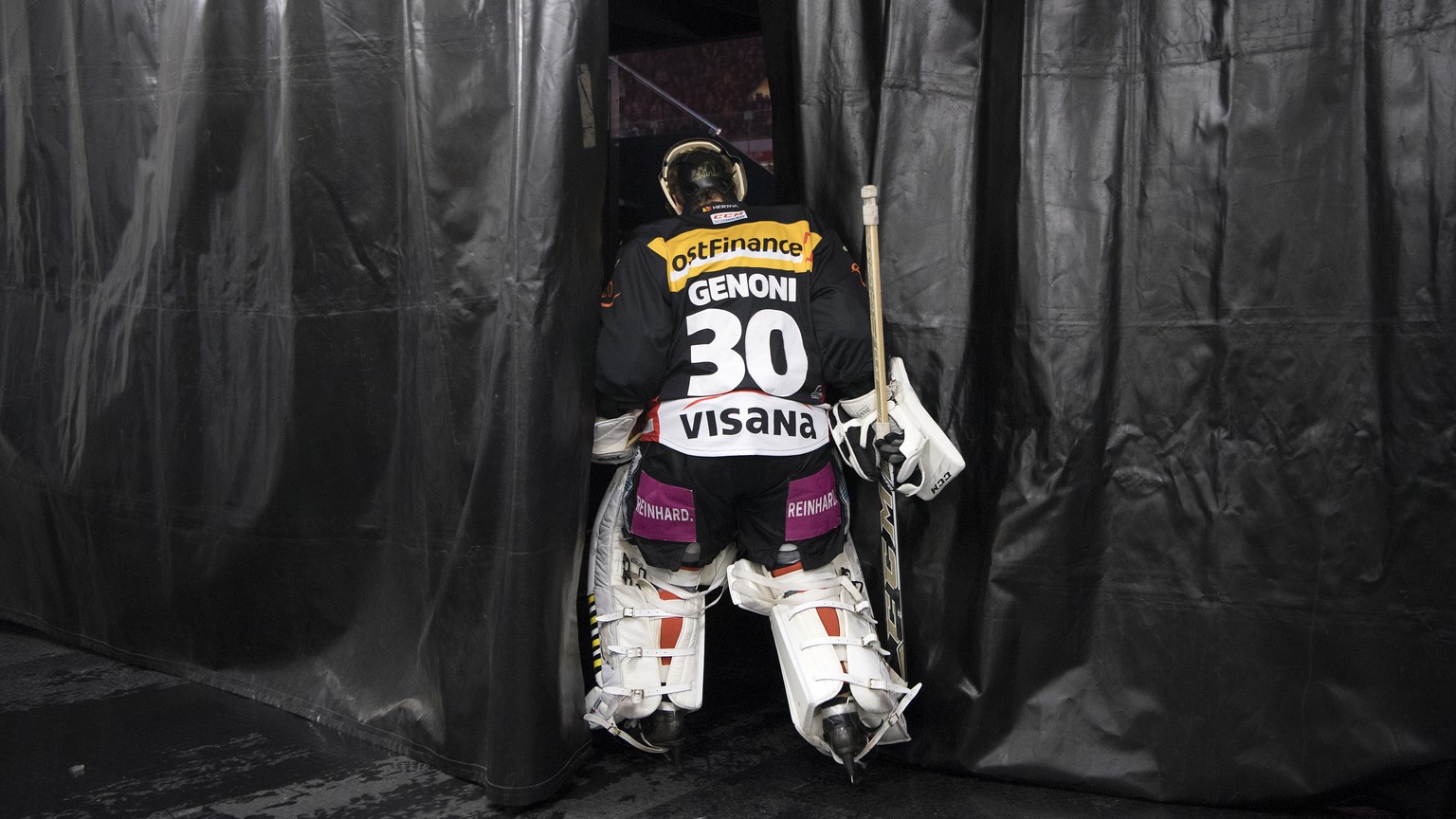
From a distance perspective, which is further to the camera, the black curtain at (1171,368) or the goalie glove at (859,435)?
the goalie glove at (859,435)

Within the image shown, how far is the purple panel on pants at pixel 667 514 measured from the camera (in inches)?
126

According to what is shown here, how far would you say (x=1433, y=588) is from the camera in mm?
2850

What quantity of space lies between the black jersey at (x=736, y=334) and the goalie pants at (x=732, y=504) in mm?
51

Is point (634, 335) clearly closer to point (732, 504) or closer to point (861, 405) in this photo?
point (732, 504)

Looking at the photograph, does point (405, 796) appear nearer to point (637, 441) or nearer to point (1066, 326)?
point (637, 441)

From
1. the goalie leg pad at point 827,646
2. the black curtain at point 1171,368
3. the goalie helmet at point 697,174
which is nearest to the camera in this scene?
the black curtain at point 1171,368

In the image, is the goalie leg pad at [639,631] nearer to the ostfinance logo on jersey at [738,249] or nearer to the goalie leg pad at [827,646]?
the goalie leg pad at [827,646]

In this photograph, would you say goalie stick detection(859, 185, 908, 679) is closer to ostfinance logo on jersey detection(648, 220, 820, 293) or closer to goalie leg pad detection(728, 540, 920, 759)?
goalie leg pad detection(728, 540, 920, 759)

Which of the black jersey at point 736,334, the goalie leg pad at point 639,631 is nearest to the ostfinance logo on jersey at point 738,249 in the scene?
the black jersey at point 736,334

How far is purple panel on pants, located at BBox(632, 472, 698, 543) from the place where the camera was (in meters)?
3.21

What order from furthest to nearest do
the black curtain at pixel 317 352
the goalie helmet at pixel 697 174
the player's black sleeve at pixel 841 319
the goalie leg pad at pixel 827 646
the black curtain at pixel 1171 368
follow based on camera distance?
the goalie helmet at pixel 697 174
the player's black sleeve at pixel 841 319
the goalie leg pad at pixel 827 646
the black curtain at pixel 317 352
the black curtain at pixel 1171 368

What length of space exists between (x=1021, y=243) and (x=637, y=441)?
48.9 inches

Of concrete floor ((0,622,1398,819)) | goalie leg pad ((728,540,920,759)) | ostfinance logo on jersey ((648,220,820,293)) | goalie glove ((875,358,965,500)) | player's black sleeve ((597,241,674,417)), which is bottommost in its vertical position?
concrete floor ((0,622,1398,819))

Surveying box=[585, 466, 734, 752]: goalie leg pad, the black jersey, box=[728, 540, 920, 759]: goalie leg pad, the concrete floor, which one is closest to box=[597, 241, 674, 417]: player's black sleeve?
the black jersey
